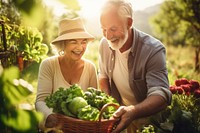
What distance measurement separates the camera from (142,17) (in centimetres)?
15162

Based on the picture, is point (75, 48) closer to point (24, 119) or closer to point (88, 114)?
point (88, 114)

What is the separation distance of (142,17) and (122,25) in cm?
15144

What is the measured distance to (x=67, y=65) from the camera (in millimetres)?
3498

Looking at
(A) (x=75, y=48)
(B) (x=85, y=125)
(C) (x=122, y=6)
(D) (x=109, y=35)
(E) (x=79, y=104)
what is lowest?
(B) (x=85, y=125)

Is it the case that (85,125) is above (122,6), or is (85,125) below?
below

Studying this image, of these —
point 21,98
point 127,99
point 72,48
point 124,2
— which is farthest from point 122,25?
point 21,98

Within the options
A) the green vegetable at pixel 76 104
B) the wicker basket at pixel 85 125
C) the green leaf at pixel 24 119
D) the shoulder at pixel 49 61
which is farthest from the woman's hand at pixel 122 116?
the green leaf at pixel 24 119

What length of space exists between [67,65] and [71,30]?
0.39m

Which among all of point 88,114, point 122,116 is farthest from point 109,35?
point 88,114

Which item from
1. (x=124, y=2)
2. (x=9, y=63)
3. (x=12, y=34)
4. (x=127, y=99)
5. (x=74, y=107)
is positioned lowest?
(x=127, y=99)

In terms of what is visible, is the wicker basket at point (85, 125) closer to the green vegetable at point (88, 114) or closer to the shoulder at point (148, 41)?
the green vegetable at point (88, 114)

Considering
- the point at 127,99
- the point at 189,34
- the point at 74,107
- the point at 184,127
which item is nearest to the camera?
the point at 74,107

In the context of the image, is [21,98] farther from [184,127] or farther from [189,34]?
[189,34]

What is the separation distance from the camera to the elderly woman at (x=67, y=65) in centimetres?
→ 328
